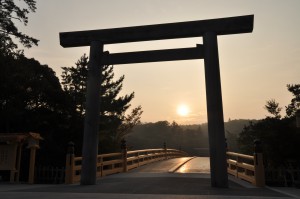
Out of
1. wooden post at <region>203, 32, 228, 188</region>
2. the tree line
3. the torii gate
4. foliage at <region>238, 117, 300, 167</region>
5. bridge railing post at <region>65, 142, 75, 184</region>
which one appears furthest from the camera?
foliage at <region>238, 117, 300, 167</region>

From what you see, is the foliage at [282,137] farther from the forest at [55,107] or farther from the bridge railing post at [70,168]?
the bridge railing post at [70,168]

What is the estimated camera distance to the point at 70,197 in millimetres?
6059

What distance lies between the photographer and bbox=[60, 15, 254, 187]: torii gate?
27.4 ft

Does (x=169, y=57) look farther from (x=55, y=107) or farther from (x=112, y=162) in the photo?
(x=55, y=107)

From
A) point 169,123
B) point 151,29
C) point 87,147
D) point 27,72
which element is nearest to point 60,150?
point 27,72

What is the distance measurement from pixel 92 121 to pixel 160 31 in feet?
12.7

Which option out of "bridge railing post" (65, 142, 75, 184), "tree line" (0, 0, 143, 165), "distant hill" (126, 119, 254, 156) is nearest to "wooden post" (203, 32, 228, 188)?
"bridge railing post" (65, 142, 75, 184)

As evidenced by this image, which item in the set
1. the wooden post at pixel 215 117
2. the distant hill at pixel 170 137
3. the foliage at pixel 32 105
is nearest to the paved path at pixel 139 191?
the wooden post at pixel 215 117

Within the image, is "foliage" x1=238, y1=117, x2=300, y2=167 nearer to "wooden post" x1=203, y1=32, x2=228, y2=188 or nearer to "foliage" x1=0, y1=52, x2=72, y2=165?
"foliage" x1=0, y1=52, x2=72, y2=165

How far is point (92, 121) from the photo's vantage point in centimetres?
924

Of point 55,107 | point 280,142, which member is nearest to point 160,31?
point 55,107

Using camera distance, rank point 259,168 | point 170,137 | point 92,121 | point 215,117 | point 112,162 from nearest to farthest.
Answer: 1. point 215,117
2. point 259,168
3. point 92,121
4. point 112,162
5. point 170,137

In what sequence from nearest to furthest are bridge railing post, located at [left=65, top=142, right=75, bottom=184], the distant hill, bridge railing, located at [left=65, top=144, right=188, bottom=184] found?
bridge railing post, located at [left=65, top=142, right=75, bottom=184] → bridge railing, located at [left=65, top=144, right=188, bottom=184] → the distant hill

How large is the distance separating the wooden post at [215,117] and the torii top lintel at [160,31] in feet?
1.74
